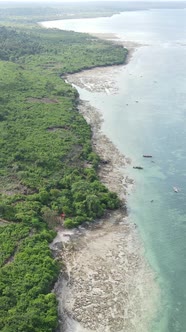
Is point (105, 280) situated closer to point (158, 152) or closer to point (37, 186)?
point (37, 186)

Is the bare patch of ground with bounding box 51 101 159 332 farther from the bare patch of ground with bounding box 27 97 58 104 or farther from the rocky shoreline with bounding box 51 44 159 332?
the bare patch of ground with bounding box 27 97 58 104

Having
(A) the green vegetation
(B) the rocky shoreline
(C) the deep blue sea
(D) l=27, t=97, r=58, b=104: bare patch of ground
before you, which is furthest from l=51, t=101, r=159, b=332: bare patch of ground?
(D) l=27, t=97, r=58, b=104: bare patch of ground

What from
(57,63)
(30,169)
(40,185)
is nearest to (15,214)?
(40,185)

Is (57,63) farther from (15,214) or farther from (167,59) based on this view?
(15,214)

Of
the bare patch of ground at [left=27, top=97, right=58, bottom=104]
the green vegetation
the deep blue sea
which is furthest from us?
the bare patch of ground at [left=27, top=97, right=58, bottom=104]

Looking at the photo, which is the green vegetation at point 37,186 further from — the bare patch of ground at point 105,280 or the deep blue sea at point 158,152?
the deep blue sea at point 158,152
